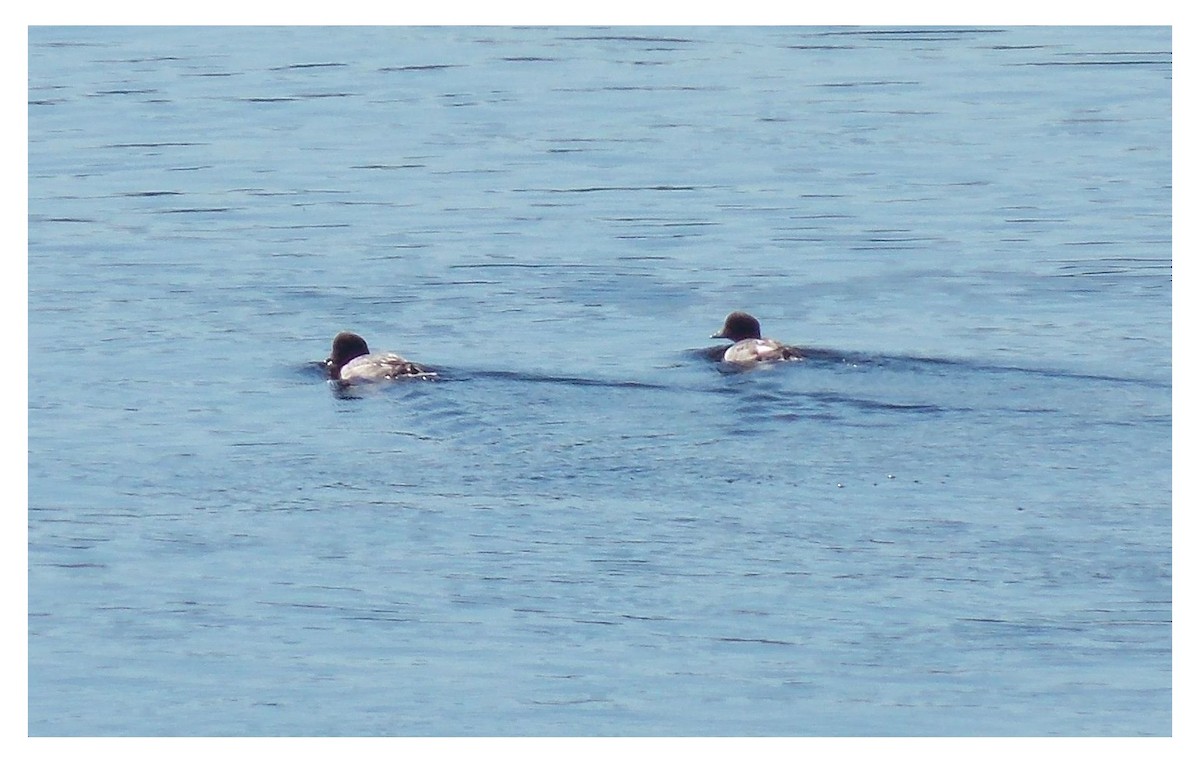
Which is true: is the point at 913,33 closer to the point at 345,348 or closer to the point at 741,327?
the point at 741,327

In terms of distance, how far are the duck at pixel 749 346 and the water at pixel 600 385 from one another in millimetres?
302

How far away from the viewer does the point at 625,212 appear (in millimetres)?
19500

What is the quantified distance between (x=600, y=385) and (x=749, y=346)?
4.66 feet

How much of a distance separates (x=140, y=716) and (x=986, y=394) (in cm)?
663

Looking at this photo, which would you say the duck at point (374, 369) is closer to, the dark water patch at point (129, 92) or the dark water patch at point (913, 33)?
the dark water patch at point (129, 92)

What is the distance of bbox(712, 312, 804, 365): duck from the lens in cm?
1688

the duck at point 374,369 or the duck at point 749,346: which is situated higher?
the duck at point 749,346

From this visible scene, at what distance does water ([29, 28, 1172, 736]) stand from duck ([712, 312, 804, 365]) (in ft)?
0.99

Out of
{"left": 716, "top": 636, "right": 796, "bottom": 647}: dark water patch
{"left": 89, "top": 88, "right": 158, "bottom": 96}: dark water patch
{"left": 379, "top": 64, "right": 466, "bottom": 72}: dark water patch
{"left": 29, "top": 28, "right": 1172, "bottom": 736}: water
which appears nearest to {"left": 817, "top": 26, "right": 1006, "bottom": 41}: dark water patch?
{"left": 29, "top": 28, "right": 1172, "bottom": 736}: water

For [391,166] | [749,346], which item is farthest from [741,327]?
[391,166]

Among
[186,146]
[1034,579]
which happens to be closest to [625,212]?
[186,146]

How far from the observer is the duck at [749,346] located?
16.9m

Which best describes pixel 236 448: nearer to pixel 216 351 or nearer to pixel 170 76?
pixel 216 351

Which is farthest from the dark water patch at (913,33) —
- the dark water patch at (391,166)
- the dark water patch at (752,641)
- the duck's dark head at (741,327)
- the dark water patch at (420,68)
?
the dark water patch at (752,641)
